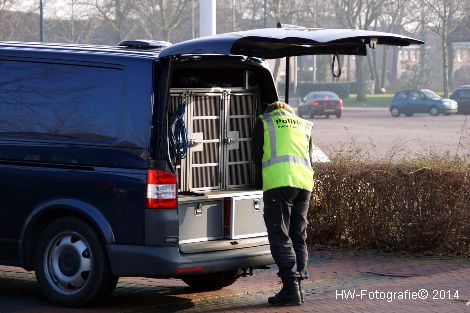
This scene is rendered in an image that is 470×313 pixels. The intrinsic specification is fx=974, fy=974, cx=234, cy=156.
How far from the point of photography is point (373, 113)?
200ft

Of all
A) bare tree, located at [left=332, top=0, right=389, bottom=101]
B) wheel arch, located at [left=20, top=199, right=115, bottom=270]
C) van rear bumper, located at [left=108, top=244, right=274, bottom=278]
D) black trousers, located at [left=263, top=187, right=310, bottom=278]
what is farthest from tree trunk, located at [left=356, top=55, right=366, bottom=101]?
van rear bumper, located at [left=108, top=244, right=274, bottom=278]

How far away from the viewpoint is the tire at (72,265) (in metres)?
7.58

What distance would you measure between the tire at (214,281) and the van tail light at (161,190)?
1469 mm

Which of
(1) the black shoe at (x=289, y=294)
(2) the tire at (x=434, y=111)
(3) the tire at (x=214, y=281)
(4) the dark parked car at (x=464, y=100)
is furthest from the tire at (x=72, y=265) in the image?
(4) the dark parked car at (x=464, y=100)

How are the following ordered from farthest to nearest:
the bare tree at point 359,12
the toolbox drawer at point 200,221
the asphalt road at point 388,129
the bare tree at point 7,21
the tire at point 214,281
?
1. the bare tree at point 359,12
2. the bare tree at point 7,21
3. the asphalt road at point 388,129
4. the tire at point 214,281
5. the toolbox drawer at point 200,221

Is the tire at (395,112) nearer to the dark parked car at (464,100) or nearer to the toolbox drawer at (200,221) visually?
the dark parked car at (464,100)

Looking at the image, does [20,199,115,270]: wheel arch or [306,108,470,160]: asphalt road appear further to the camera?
[306,108,470,160]: asphalt road

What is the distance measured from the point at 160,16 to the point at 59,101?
5893 centimetres

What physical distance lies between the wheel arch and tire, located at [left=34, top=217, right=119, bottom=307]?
0.06 meters

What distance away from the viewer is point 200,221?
25.5ft

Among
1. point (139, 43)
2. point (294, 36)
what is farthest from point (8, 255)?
point (294, 36)

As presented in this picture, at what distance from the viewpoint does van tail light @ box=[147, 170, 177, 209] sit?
7309mm

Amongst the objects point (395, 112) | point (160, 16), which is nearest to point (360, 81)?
point (160, 16)

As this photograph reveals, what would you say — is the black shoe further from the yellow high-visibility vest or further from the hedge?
the hedge
